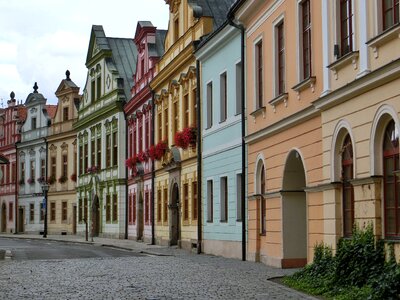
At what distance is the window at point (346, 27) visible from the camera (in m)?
16.6

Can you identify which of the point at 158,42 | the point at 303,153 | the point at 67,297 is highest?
the point at 158,42

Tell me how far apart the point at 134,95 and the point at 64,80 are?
67.1ft

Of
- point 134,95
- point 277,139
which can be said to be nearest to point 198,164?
point 277,139

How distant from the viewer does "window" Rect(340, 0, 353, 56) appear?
16.6m

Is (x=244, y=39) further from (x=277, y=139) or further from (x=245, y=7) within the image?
(x=277, y=139)

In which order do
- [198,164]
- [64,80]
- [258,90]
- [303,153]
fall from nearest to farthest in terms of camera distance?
[303,153] → [258,90] → [198,164] → [64,80]

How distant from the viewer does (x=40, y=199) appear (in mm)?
68562

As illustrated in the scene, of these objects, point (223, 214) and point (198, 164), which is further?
point (198, 164)

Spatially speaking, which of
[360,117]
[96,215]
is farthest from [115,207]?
[360,117]

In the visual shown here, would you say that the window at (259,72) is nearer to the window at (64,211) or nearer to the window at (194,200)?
the window at (194,200)

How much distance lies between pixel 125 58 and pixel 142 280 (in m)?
37.7

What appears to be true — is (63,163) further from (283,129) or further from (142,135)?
(283,129)

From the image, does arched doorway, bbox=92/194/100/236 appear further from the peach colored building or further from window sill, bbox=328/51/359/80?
window sill, bbox=328/51/359/80

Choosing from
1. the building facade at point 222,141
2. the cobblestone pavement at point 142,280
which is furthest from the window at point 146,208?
the cobblestone pavement at point 142,280
